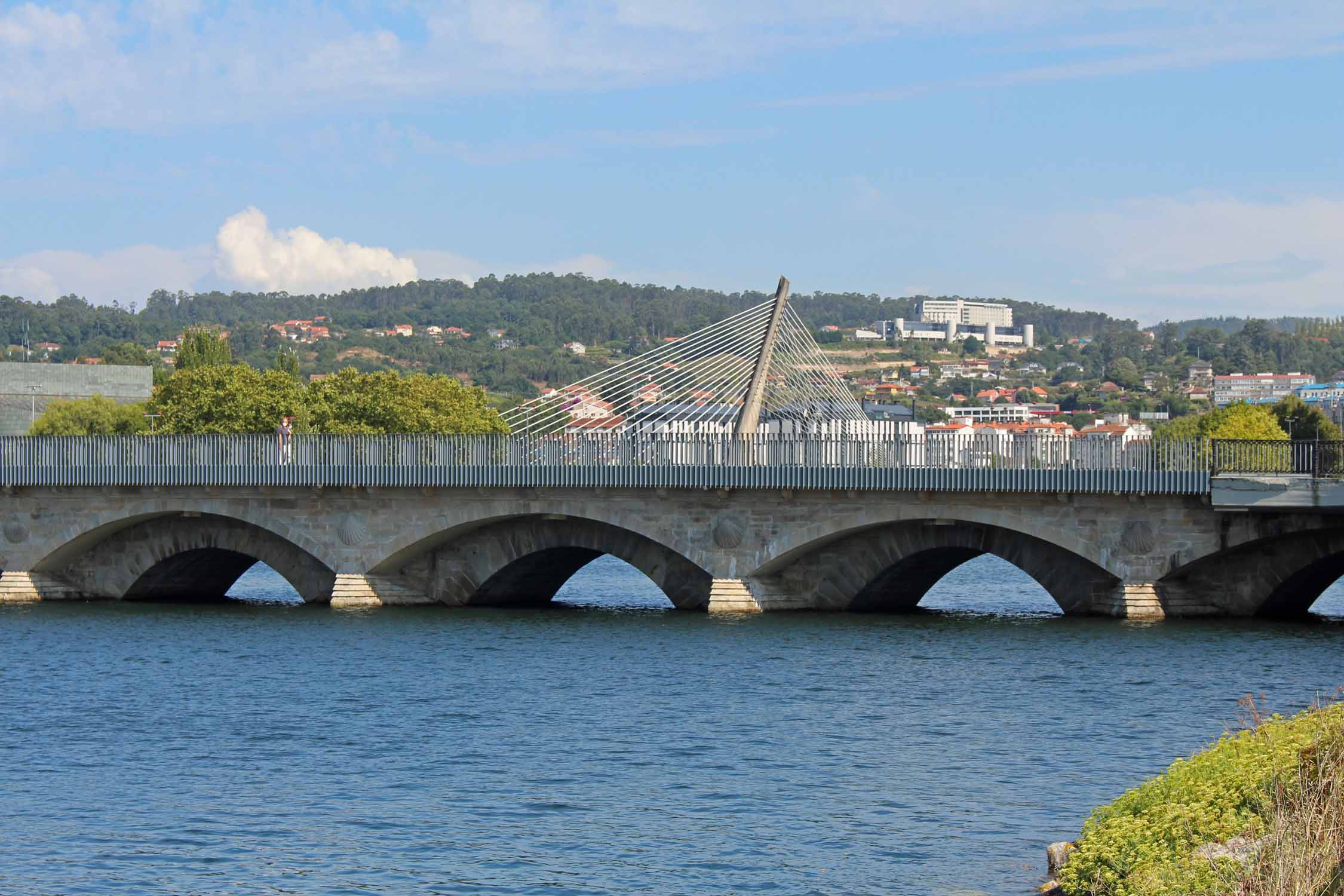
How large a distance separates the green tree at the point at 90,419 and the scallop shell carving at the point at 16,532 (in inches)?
1981

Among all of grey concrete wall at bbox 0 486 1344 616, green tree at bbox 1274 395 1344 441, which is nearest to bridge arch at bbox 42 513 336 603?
grey concrete wall at bbox 0 486 1344 616

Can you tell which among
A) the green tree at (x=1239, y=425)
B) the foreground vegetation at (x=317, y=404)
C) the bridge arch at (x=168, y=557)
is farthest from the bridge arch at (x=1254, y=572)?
the green tree at (x=1239, y=425)

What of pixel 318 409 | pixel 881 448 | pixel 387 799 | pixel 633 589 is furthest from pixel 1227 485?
pixel 318 409

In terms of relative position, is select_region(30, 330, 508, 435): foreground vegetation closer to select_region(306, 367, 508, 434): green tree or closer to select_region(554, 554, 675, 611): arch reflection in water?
select_region(306, 367, 508, 434): green tree

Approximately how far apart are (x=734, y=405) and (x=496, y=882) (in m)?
39.8

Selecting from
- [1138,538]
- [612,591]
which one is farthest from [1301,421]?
[1138,538]

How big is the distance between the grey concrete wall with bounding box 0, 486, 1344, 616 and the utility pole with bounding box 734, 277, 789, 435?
4.65 metres

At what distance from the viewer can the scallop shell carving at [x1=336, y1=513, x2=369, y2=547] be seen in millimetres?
54688

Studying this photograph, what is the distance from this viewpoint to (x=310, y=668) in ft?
143

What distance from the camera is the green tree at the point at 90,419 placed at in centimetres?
11075

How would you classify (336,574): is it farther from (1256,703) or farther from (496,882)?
(496,882)

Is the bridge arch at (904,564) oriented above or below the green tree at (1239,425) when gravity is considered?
below

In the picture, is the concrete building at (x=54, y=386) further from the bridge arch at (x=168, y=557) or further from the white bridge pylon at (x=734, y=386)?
the white bridge pylon at (x=734, y=386)

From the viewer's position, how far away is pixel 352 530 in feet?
180
